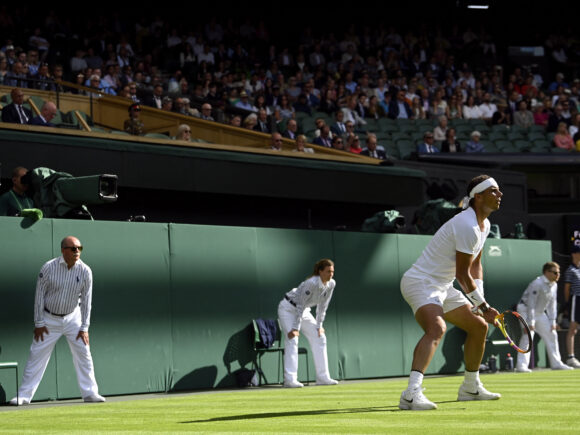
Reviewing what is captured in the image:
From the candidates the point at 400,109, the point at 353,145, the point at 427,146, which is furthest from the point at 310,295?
the point at 400,109

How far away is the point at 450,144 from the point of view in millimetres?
24609

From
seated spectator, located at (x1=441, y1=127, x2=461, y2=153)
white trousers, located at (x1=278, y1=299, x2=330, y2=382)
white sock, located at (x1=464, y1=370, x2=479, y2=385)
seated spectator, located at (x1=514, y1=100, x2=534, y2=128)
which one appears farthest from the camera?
seated spectator, located at (x1=514, y1=100, x2=534, y2=128)

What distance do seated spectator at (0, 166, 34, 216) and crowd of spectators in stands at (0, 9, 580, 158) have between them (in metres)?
4.84

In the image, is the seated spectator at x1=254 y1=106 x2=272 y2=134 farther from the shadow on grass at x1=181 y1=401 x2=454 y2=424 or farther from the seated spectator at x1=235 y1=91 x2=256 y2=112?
the shadow on grass at x1=181 y1=401 x2=454 y2=424

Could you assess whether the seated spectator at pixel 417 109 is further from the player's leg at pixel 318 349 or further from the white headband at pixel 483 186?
the white headband at pixel 483 186

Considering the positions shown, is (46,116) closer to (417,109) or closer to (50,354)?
(50,354)

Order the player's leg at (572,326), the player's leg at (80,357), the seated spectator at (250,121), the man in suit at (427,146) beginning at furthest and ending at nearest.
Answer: the man in suit at (427,146) → the seated spectator at (250,121) → the player's leg at (572,326) → the player's leg at (80,357)

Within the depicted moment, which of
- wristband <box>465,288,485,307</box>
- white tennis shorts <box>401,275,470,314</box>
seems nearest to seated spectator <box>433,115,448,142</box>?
white tennis shorts <box>401,275,470,314</box>

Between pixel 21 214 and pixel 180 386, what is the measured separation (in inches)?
131

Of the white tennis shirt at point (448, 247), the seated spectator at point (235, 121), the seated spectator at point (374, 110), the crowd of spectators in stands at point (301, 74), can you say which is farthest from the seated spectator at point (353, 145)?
the white tennis shirt at point (448, 247)

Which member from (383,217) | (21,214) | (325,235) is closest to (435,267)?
(21,214)

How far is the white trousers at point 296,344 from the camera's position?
586 inches

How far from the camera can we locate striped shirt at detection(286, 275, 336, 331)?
14930 millimetres

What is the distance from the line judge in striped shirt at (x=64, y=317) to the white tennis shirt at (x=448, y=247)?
15.0 feet
